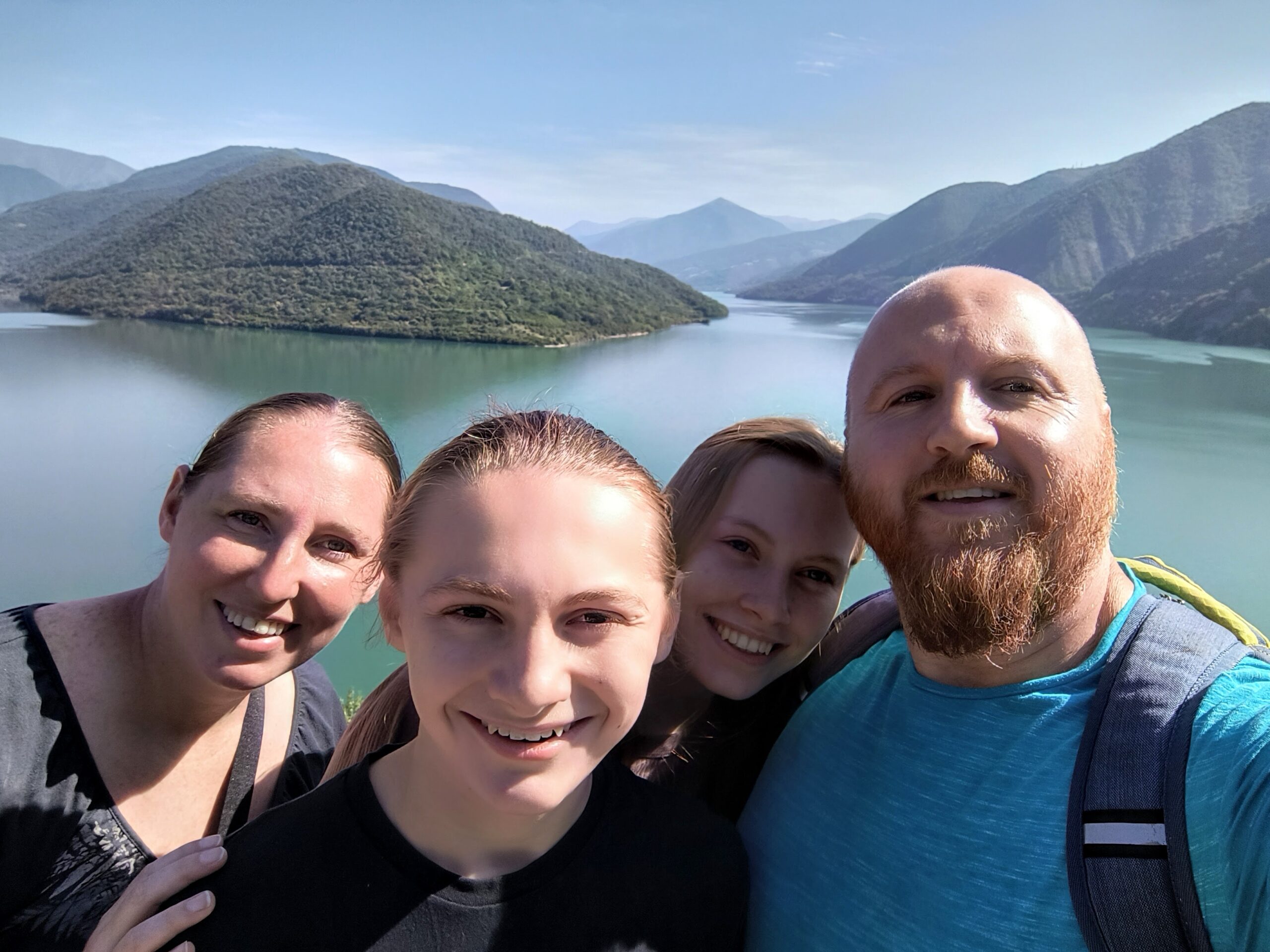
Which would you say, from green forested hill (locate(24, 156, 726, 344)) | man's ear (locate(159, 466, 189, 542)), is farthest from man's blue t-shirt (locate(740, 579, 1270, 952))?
green forested hill (locate(24, 156, 726, 344))

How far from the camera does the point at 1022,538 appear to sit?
4.47 ft

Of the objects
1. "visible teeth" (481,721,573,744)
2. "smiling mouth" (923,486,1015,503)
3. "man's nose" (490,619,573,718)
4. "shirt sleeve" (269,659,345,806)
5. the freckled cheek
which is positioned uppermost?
"smiling mouth" (923,486,1015,503)

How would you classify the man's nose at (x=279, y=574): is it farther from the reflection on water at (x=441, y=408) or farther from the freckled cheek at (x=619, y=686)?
the freckled cheek at (x=619, y=686)

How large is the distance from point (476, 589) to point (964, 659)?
35.2 inches

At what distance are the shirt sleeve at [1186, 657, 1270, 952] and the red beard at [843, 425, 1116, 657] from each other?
0.32 meters

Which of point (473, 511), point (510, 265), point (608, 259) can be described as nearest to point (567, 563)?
point (473, 511)

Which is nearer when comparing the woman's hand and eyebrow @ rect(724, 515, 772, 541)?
the woman's hand

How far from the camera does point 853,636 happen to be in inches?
70.8

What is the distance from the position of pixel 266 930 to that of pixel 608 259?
94753 millimetres

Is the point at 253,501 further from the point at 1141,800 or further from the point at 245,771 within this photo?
the point at 1141,800

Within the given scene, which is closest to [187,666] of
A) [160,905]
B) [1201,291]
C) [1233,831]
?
[160,905]

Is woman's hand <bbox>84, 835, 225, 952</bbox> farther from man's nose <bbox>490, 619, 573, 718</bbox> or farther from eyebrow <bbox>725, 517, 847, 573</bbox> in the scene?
eyebrow <bbox>725, 517, 847, 573</bbox>

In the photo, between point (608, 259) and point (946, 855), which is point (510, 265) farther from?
point (946, 855)

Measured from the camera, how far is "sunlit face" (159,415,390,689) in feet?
5.52
